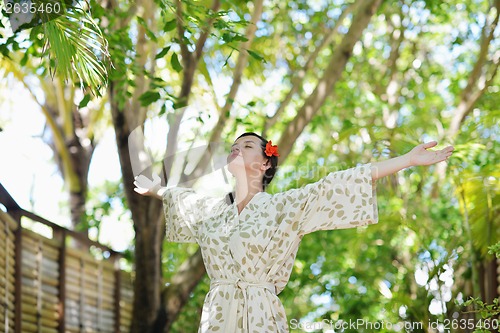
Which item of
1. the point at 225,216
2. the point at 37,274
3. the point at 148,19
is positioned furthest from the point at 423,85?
the point at 225,216

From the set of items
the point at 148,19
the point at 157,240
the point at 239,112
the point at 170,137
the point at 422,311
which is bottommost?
the point at 422,311

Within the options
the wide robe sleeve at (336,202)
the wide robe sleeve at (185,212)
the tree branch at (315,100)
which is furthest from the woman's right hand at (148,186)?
the tree branch at (315,100)

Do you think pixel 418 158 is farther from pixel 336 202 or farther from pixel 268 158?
pixel 268 158

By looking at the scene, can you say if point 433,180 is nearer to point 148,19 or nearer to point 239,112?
point 239,112

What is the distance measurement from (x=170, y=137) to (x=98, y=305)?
1.57 metres

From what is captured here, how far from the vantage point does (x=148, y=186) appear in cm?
365

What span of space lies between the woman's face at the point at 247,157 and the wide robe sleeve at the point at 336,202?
0.20 meters

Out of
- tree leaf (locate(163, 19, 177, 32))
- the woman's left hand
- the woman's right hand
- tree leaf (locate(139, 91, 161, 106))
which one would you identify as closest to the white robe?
the woman's left hand

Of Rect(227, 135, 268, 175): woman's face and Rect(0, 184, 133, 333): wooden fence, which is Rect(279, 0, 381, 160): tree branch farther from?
Rect(227, 135, 268, 175): woman's face

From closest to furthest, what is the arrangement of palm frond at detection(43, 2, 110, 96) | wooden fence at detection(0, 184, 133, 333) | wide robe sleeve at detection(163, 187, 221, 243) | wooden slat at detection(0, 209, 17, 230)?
1. palm frond at detection(43, 2, 110, 96)
2. wide robe sleeve at detection(163, 187, 221, 243)
3. wooden slat at detection(0, 209, 17, 230)
4. wooden fence at detection(0, 184, 133, 333)

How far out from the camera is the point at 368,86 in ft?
30.1

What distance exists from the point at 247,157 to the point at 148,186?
1.48 ft

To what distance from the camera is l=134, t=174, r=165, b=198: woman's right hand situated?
363 cm

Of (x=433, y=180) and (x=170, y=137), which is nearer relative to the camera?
(x=170, y=137)
